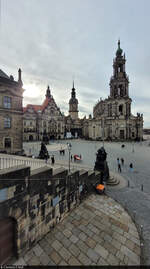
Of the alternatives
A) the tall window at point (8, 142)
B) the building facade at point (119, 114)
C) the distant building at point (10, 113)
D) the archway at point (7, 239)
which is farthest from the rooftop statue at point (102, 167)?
the building facade at point (119, 114)

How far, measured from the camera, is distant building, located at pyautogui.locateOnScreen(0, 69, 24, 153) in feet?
55.2

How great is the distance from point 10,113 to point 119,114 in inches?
1966

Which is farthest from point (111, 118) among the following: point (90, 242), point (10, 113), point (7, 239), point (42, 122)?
point (7, 239)

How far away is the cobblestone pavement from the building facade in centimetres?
4493

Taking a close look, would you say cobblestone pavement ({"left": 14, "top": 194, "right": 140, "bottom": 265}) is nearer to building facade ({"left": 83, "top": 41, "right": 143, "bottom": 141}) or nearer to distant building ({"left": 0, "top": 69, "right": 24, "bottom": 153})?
distant building ({"left": 0, "top": 69, "right": 24, "bottom": 153})

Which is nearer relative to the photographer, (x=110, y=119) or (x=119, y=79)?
(x=110, y=119)

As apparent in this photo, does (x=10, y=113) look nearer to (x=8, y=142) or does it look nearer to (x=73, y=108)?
(x=8, y=142)

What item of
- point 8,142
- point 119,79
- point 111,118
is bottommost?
point 8,142

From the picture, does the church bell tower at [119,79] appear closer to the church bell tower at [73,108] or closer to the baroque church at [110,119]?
the baroque church at [110,119]

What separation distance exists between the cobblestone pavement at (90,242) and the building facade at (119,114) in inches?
1769

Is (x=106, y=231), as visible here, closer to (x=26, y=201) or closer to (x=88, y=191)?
(x=88, y=191)

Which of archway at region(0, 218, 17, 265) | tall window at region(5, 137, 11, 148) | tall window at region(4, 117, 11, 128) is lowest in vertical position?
archway at region(0, 218, 17, 265)

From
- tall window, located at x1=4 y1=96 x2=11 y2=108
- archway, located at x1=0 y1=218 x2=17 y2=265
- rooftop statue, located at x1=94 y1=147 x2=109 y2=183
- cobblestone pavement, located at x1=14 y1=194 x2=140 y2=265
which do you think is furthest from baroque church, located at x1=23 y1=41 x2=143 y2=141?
archway, located at x1=0 y1=218 x2=17 y2=265

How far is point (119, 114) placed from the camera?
53.8m
